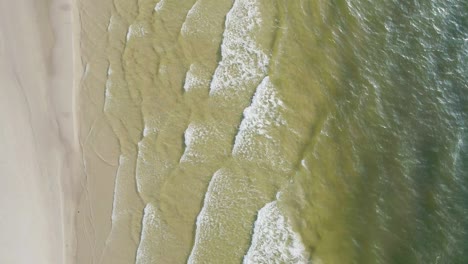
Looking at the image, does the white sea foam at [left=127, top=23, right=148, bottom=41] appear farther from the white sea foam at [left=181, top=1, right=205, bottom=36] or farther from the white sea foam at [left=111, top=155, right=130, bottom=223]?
the white sea foam at [left=111, top=155, right=130, bottom=223]

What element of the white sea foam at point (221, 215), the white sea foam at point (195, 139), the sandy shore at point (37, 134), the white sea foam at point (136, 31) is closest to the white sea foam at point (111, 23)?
the white sea foam at point (136, 31)

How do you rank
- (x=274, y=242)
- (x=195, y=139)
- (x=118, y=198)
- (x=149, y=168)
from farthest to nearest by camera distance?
(x=195, y=139)
(x=149, y=168)
(x=118, y=198)
(x=274, y=242)

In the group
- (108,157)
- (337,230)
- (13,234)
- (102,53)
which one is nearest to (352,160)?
(337,230)

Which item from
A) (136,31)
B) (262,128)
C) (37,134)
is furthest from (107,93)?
(262,128)

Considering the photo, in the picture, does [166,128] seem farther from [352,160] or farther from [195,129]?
[352,160]

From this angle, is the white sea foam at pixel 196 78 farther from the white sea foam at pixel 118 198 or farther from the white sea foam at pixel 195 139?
the white sea foam at pixel 118 198

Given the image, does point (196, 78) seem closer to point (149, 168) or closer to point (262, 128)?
point (262, 128)

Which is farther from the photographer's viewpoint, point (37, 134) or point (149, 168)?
point (37, 134)
